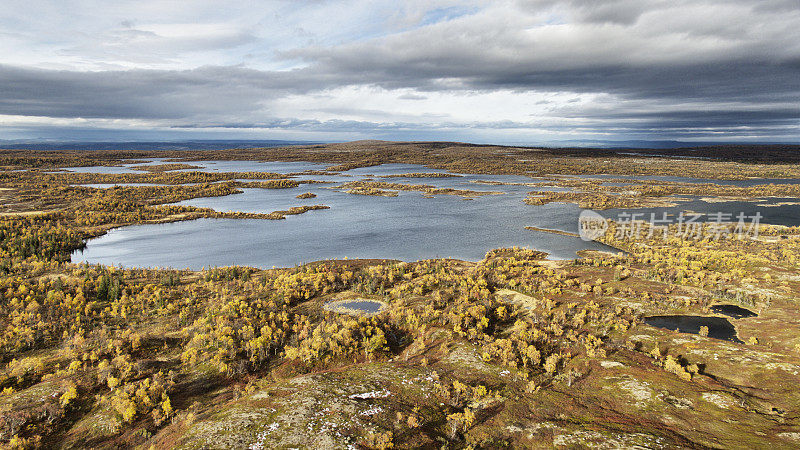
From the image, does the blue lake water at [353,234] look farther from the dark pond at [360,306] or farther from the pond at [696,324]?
the pond at [696,324]

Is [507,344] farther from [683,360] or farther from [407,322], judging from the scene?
[683,360]

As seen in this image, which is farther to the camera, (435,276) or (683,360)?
(435,276)

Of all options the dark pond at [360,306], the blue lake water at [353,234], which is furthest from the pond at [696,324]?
the dark pond at [360,306]

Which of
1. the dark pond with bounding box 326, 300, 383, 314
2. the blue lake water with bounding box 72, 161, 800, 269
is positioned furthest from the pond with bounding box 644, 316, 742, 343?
the dark pond with bounding box 326, 300, 383, 314

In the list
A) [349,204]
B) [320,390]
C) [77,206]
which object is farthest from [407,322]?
[77,206]

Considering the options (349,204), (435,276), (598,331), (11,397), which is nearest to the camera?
(11,397)

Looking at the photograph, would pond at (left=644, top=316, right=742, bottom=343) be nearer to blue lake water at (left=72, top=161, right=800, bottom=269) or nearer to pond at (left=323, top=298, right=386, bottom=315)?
blue lake water at (left=72, top=161, right=800, bottom=269)
